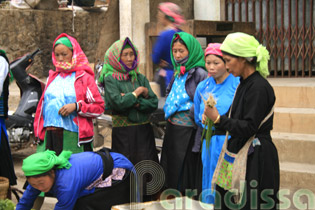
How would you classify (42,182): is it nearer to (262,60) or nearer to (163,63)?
(262,60)

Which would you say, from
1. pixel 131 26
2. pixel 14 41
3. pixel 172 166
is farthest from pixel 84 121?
pixel 14 41

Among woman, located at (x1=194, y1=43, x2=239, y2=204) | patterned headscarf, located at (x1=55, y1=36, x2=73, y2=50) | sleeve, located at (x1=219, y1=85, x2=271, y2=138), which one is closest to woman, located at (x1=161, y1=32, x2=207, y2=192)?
woman, located at (x1=194, y1=43, x2=239, y2=204)

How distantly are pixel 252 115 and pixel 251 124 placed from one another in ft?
0.18

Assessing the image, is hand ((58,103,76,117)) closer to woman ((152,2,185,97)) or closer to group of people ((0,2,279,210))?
group of people ((0,2,279,210))

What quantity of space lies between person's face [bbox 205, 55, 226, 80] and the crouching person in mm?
1020

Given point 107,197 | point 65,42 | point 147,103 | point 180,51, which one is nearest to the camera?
point 107,197

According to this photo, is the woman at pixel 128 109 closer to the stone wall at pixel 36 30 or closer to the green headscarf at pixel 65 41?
the green headscarf at pixel 65 41

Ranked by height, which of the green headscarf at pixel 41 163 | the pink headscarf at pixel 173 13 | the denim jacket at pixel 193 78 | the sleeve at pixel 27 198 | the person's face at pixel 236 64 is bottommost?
the sleeve at pixel 27 198

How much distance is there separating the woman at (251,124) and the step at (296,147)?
2.36 meters

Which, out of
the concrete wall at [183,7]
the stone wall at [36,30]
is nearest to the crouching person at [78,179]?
the concrete wall at [183,7]

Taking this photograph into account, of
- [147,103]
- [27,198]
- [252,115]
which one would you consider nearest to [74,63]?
[147,103]

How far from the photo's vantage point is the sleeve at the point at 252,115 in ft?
11.1

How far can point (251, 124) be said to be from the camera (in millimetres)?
3395

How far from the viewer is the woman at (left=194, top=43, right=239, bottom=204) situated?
4254mm
